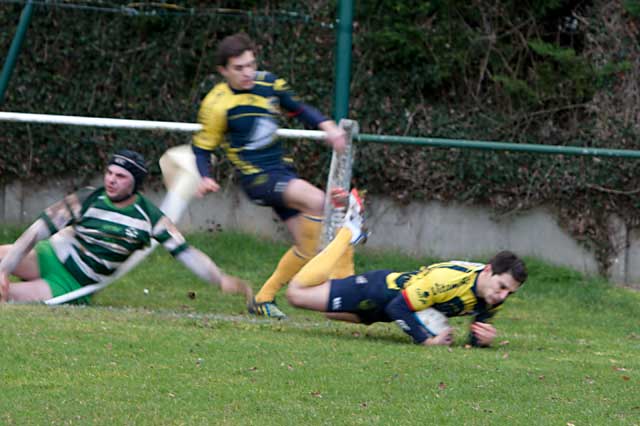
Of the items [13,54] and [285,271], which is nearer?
[285,271]

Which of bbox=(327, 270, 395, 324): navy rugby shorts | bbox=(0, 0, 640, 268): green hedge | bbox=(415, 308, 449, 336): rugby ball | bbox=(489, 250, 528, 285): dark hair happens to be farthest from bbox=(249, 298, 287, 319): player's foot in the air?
bbox=(0, 0, 640, 268): green hedge

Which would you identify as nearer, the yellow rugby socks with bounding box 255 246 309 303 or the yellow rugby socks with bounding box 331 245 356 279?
the yellow rugby socks with bounding box 331 245 356 279

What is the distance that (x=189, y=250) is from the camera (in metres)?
7.14

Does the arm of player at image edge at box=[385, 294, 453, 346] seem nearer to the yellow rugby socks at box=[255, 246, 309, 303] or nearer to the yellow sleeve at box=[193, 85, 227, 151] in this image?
the yellow rugby socks at box=[255, 246, 309, 303]

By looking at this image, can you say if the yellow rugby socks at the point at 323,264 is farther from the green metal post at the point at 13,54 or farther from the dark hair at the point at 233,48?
the green metal post at the point at 13,54

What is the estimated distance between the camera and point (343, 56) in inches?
363

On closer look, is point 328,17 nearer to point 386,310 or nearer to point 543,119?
point 543,119

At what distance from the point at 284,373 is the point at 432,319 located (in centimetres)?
134

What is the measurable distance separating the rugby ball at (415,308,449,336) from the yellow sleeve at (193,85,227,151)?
6.03ft

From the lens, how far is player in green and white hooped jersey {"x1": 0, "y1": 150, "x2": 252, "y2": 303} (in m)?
7.18

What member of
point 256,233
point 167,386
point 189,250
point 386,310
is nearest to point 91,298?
point 189,250

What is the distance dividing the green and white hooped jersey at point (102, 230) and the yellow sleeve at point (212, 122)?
542 mm

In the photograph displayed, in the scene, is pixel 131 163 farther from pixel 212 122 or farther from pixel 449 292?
pixel 449 292

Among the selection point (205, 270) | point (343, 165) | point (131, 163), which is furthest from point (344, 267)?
point (131, 163)
